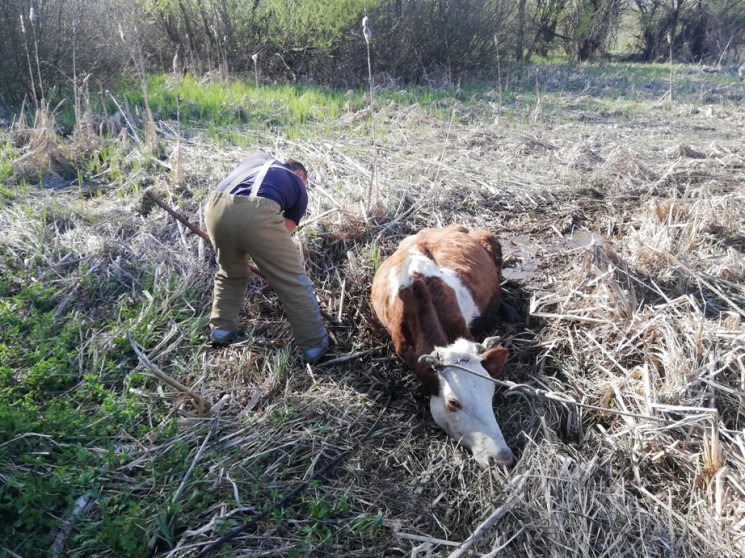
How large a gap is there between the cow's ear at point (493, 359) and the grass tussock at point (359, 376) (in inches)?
7.2

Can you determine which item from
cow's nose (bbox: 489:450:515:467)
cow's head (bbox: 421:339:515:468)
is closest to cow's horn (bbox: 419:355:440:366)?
cow's head (bbox: 421:339:515:468)

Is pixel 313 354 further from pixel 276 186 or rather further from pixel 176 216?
pixel 176 216

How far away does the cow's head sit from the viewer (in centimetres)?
318

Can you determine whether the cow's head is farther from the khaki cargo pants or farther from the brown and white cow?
the khaki cargo pants

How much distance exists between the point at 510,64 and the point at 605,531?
56.7 ft

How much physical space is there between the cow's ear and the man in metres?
1.33

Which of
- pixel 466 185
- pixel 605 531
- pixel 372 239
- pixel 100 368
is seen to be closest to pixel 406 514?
pixel 605 531

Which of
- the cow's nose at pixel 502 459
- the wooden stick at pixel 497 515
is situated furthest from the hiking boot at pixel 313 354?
the wooden stick at pixel 497 515

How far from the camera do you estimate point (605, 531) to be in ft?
8.96

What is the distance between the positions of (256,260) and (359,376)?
3.92 feet

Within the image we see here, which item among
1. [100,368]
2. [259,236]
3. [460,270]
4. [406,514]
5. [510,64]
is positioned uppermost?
[510,64]

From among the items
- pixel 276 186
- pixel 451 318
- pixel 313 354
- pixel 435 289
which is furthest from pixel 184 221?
pixel 451 318

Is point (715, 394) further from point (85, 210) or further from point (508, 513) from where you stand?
point (85, 210)

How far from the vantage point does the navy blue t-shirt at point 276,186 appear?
13.0ft
